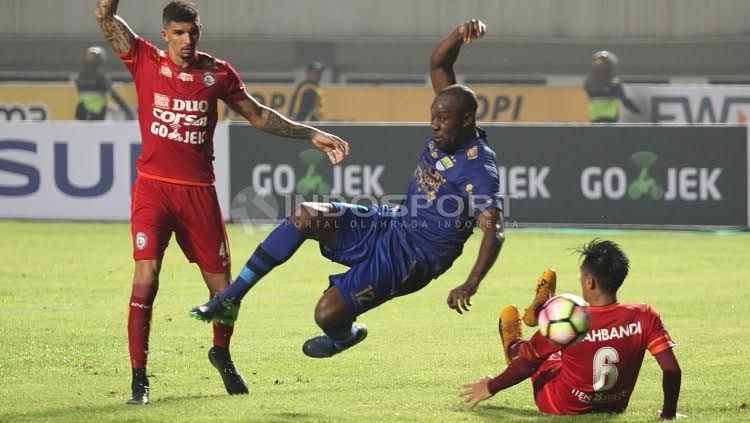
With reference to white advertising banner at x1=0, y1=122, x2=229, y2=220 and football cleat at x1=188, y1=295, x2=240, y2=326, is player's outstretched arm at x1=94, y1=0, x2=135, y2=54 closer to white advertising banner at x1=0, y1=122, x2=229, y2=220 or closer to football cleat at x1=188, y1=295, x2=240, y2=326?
football cleat at x1=188, y1=295, x2=240, y2=326

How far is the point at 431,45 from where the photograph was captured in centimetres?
3516

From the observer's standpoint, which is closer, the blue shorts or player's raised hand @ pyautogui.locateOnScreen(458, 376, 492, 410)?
player's raised hand @ pyautogui.locateOnScreen(458, 376, 492, 410)

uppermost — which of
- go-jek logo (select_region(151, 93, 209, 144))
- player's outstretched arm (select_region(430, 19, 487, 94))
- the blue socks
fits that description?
player's outstretched arm (select_region(430, 19, 487, 94))

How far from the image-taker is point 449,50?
8711 mm

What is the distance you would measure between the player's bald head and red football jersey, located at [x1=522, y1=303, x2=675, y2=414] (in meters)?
1.32

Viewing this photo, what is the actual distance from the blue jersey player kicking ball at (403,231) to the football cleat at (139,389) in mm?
596

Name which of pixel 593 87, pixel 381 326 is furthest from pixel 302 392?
pixel 593 87

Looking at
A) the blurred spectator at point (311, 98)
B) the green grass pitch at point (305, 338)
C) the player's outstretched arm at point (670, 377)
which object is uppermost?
the player's outstretched arm at point (670, 377)

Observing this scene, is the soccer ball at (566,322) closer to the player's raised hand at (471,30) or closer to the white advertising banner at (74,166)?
the player's raised hand at (471,30)

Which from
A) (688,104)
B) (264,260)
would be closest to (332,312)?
(264,260)

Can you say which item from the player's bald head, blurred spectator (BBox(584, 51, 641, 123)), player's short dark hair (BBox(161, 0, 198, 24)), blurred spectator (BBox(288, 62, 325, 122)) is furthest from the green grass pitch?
blurred spectator (BBox(288, 62, 325, 122))

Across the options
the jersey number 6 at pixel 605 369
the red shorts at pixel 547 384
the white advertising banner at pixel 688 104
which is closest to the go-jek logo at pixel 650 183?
the white advertising banner at pixel 688 104

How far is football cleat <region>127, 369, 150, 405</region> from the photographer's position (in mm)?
8422

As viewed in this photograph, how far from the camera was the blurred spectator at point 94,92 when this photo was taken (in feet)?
92.8
